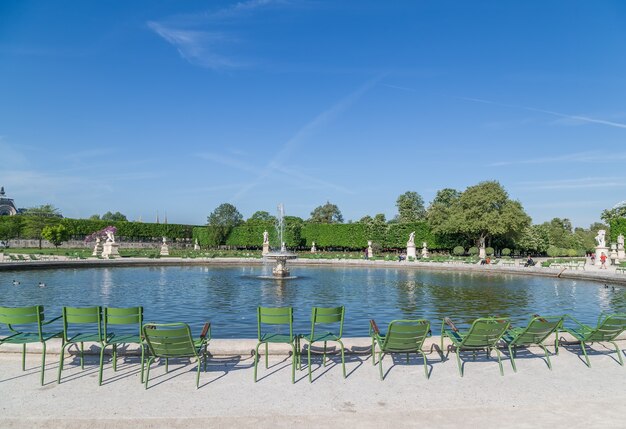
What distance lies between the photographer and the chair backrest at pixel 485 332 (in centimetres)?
654

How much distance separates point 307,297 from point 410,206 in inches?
2810

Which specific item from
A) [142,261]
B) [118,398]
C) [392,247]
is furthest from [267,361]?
[392,247]

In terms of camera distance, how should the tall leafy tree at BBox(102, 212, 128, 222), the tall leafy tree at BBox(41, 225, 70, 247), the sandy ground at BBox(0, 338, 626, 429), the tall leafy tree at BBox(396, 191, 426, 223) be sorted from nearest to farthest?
the sandy ground at BBox(0, 338, 626, 429)
the tall leafy tree at BBox(41, 225, 70, 247)
the tall leafy tree at BBox(396, 191, 426, 223)
the tall leafy tree at BBox(102, 212, 128, 222)

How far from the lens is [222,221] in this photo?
7038 centimetres

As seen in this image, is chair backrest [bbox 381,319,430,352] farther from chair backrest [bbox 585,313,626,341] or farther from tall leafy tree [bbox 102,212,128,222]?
tall leafy tree [bbox 102,212,128,222]

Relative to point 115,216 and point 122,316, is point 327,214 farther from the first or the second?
point 122,316

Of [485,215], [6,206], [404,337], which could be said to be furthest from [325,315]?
[6,206]

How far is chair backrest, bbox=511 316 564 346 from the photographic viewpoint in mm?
6887

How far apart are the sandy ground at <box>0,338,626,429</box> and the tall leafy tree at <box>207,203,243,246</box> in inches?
2412

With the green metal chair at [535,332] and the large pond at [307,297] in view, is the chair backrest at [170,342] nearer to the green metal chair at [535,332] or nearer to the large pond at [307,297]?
the green metal chair at [535,332]

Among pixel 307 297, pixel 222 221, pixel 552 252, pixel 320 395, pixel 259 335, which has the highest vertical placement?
pixel 222 221

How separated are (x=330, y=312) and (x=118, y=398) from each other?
2.93m

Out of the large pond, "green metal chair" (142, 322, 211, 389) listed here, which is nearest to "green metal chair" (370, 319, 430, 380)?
"green metal chair" (142, 322, 211, 389)

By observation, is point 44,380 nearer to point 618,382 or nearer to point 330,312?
point 330,312
